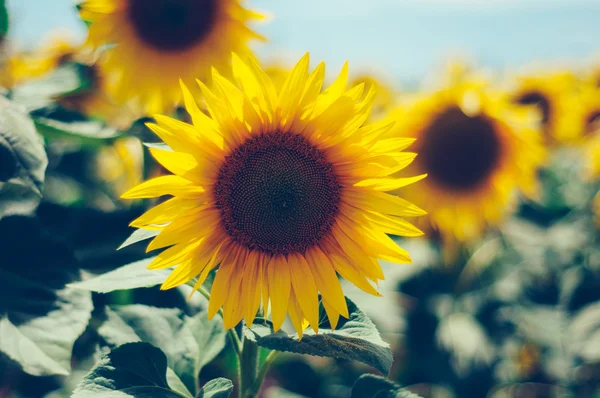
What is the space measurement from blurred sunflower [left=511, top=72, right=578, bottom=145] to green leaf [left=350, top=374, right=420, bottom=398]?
268cm

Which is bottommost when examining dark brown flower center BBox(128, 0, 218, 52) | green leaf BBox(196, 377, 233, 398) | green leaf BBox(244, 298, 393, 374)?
green leaf BBox(196, 377, 233, 398)

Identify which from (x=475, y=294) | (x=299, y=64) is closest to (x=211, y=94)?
(x=299, y=64)

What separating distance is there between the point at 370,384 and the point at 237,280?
1.16 feet

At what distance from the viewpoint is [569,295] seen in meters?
2.98

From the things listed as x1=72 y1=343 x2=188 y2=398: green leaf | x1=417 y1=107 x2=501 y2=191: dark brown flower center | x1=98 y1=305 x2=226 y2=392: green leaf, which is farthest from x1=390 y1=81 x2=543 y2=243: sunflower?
x1=72 y1=343 x2=188 y2=398: green leaf

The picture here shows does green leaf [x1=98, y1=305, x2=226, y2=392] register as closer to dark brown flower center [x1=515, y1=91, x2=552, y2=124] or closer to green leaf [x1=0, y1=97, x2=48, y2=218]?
green leaf [x1=0, y1=97, x2=48, y2=218]

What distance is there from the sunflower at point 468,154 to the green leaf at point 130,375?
1.66m

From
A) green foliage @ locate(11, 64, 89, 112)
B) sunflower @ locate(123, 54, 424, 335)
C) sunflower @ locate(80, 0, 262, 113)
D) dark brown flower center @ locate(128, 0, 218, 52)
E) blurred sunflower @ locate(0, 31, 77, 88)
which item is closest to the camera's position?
sunflower @ locate(123, 54, 424, 335)

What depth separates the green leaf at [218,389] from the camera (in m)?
0.98

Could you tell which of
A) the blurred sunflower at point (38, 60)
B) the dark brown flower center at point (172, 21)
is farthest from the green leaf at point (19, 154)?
the blurred sunflower at point (38, 60)

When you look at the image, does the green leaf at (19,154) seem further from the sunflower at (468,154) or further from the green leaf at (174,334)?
the sunflower at (468,154)

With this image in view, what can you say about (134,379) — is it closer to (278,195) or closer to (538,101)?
(278,195)

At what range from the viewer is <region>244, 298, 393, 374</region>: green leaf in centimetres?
95

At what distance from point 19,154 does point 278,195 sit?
0.55m
